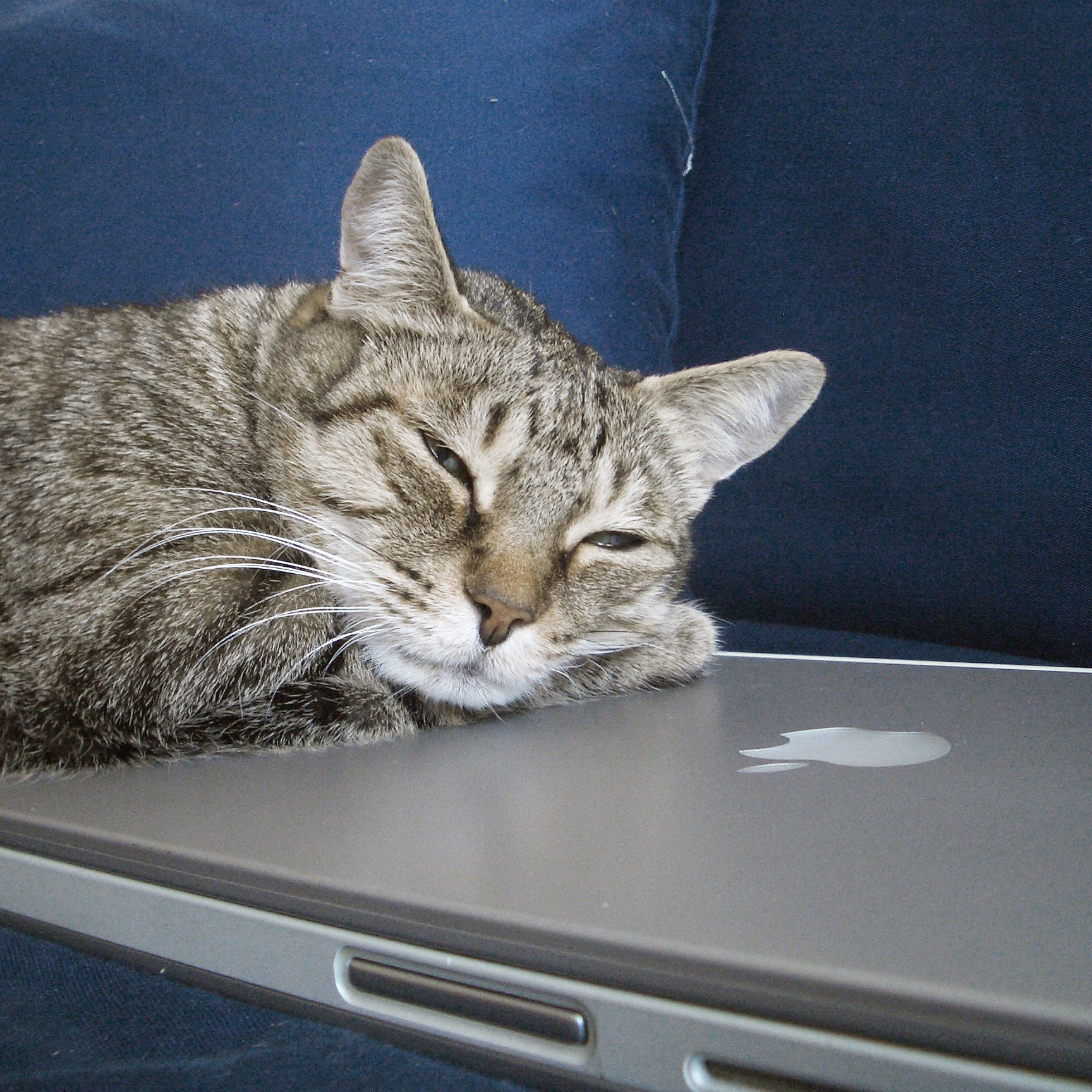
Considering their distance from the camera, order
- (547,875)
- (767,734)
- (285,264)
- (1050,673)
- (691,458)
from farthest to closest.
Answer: (285,264)
(691,458)
(1050,673)
(767,734)
(547,875)

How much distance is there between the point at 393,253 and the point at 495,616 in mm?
397

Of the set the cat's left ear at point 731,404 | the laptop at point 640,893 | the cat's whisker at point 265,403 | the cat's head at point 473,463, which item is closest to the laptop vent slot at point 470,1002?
the laptop at point 640,893

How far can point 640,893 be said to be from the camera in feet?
1.45

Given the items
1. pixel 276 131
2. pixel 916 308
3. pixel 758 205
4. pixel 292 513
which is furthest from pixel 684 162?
pixel 292 513

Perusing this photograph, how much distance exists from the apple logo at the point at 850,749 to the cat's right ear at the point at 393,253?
0.53 metres

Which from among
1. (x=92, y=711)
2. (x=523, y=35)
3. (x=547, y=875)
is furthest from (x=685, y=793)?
(x=523, y=35)

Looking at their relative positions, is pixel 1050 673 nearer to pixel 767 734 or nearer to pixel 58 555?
pixel 767 734

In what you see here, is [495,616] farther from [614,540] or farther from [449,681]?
[614,540]

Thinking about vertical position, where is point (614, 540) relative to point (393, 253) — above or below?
below

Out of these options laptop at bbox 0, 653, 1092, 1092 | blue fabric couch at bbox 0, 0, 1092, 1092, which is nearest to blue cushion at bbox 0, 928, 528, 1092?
laptop at bbox 0, 653, 1092, 1092

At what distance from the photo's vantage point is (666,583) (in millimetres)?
1079

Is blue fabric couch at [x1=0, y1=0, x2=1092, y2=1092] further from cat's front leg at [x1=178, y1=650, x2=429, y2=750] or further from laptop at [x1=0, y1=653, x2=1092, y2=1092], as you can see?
cat's front leg at [x1=178, y1=650, x2=429, y2=750]

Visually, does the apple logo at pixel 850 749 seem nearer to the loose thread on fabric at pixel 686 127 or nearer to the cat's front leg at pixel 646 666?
the cat's front leg at pixel 646 666

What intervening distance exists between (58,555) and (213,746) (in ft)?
0.72
